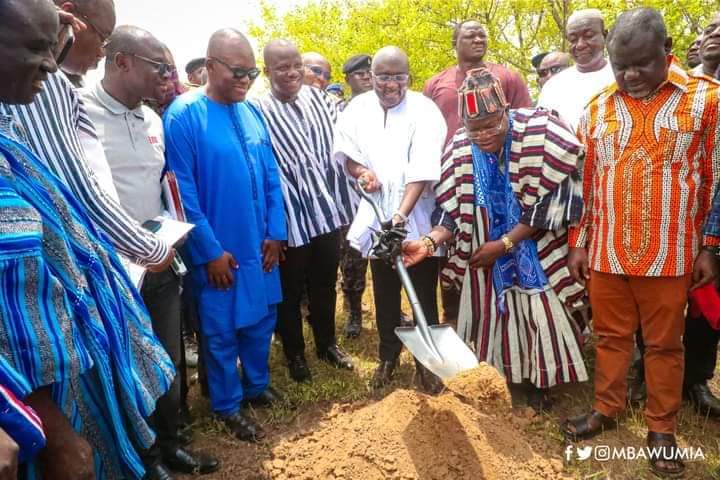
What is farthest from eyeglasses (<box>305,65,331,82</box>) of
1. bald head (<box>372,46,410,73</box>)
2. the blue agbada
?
the blue agbada

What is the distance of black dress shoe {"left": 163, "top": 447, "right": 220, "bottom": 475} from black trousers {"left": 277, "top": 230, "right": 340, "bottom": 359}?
1.02 m

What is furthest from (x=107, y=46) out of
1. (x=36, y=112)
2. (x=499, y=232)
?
(x=499, y=232)

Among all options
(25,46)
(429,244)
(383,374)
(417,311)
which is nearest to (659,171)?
(429,244)

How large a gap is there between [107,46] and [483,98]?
183 cm

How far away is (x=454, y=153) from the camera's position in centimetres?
311

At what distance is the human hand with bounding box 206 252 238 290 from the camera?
2.87 metres

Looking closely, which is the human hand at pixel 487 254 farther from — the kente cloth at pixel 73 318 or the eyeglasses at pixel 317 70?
the eyeglasses at pixel 317 70

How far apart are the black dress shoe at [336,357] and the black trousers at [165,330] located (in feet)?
4.46

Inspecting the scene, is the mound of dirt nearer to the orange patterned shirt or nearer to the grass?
the grass

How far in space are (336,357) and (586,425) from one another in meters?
1.71

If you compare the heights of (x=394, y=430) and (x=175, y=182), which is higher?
(x=175, y=182)

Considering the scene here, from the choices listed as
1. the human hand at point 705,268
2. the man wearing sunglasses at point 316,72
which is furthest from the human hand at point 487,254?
the man wearing sunglasses at point 316,72

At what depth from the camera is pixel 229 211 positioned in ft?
9.64

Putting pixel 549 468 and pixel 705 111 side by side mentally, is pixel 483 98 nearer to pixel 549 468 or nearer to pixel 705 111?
pixel 705 111
